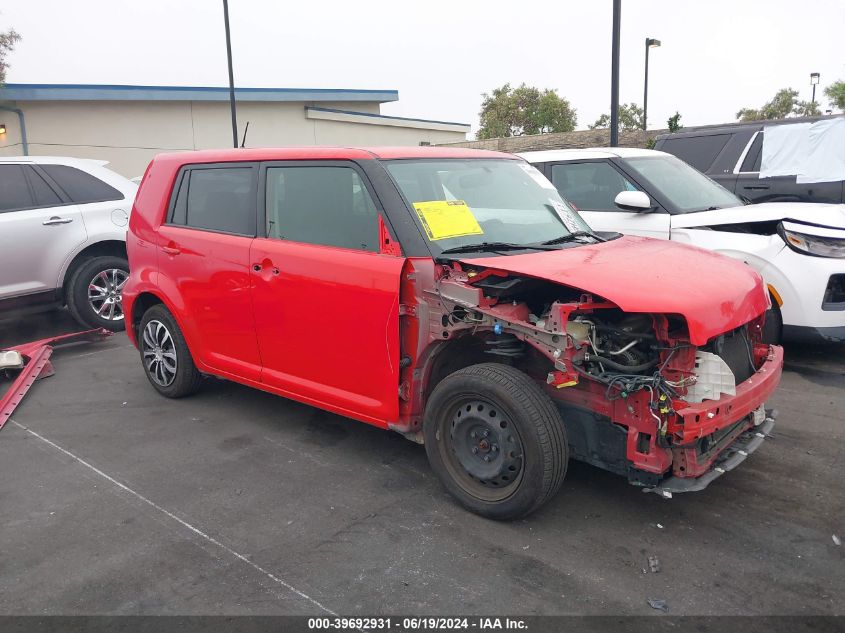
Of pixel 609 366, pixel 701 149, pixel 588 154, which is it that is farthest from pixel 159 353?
pixel 701 149

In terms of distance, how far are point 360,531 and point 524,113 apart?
126ft

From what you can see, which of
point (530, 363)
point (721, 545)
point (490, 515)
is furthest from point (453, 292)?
point (721, 545)

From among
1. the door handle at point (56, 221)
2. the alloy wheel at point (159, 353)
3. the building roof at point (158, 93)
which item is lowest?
the alloy wheel at point (159, 353)

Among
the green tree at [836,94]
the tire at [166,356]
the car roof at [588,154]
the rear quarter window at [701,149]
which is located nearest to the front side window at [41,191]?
the tire at [166,356]

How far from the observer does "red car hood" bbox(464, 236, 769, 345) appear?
315 centimetres

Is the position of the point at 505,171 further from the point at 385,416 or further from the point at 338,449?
the point at 338,449

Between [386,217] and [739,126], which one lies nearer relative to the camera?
[386,217]

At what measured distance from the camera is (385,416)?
156 inches

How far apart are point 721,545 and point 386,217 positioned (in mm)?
2358

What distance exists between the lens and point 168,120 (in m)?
22.5

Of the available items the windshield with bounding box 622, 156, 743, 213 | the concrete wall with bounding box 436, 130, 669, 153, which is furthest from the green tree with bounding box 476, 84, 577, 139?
the windshield with bounding box 622, 156, 743, 213

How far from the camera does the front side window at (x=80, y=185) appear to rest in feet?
25.3

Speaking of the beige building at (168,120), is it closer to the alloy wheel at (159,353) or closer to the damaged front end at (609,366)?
the alloy wheel at (159,353)

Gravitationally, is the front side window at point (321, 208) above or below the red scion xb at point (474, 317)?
above
